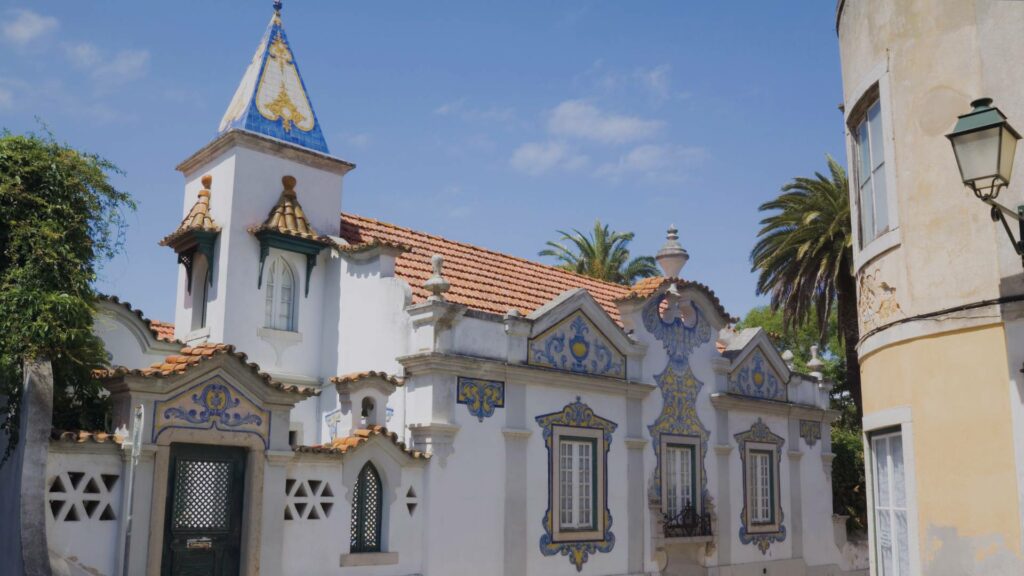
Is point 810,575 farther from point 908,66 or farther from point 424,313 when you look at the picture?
point 908,66

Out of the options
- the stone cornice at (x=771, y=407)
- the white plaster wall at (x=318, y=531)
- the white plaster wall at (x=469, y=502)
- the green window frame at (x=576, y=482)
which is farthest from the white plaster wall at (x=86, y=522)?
the stone cornice at (x=771, y=407)

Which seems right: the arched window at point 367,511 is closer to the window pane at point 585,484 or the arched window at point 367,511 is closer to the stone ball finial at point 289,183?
the window pane at point 585,484

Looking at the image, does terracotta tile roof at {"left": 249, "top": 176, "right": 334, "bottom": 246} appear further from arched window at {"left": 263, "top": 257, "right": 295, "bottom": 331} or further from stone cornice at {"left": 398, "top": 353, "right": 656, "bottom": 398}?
stone cornice at {"left": 398, "top": 353, "right": 656, "bottom": 398}

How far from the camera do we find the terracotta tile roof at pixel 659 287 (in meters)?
19.3

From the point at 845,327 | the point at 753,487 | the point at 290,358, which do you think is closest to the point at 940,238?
the point at 290,358

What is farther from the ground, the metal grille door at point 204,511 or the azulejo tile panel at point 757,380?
the azulejo tile panel at point 757,380

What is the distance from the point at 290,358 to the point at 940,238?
11.9m

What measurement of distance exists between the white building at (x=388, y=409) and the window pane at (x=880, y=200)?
751cm

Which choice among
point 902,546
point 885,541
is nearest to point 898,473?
point 902,546

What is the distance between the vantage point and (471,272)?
19406 millimetres

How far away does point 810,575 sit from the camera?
2323 centimetres

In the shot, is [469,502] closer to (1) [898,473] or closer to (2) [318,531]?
(2) [318,531]

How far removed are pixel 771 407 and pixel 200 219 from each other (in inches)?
521

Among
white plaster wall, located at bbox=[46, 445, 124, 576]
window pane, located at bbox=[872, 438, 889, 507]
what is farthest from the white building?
window pane, located at bbox=[872, 438, 889, 507]
